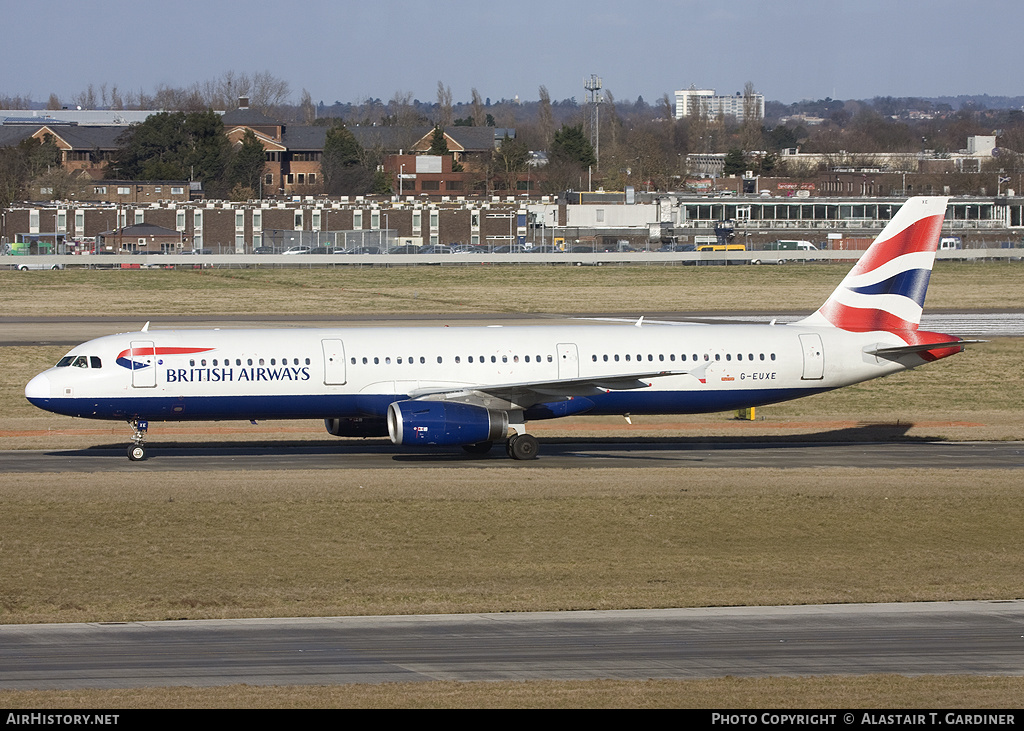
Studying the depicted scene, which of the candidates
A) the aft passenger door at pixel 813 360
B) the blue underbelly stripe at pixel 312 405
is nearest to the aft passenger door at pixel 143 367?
the blue underbelly stripe at pixel 312 405

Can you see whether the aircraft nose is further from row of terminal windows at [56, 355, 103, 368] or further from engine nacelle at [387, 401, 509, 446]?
engine nacelle at [387, 401, 509, 446]

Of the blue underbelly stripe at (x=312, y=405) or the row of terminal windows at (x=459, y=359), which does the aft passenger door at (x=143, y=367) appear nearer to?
the blue underbelly stripe at (x=312, y=405)

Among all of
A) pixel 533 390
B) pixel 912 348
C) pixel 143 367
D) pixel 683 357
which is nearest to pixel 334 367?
pixel 143 367

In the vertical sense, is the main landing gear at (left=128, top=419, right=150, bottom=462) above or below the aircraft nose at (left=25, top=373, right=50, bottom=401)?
below

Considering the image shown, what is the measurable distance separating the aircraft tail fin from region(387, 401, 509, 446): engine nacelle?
1226 centimetres

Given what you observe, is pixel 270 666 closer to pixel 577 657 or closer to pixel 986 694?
pixel 577 657

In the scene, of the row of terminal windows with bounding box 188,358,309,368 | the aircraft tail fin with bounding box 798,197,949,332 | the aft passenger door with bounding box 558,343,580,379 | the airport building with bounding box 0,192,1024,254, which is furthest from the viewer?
the airport building with bounding box 0,192,1024,254

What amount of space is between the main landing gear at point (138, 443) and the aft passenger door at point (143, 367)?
4.65ft

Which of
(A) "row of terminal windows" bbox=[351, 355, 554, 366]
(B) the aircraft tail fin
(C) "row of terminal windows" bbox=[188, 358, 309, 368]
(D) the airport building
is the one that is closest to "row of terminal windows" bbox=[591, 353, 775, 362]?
(A) "row of terminal windows" bbox=[351, 355, 554, 366]

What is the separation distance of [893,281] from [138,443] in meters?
25.0

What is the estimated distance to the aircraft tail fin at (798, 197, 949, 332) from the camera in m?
41.4

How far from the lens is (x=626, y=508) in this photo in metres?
29.7

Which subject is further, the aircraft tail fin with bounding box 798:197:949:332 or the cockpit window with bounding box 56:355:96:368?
the aircraft tail fin with bounding box 798:197:949:332

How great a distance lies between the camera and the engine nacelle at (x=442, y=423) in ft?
117
